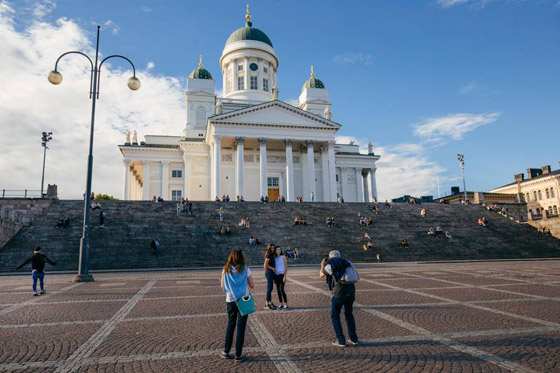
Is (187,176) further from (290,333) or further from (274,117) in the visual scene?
(290,333)

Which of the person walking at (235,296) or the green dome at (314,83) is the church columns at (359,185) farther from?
the person walking at (235,296)

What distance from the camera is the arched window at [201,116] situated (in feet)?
198

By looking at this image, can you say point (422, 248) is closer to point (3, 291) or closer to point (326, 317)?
point (326, 317)

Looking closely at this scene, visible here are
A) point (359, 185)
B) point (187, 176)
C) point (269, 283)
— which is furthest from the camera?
point (359, 185)

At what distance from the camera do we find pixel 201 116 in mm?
60625

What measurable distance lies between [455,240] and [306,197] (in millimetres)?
23566

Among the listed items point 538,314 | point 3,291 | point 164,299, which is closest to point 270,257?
point 164,299

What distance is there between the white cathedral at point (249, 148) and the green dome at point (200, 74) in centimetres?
16

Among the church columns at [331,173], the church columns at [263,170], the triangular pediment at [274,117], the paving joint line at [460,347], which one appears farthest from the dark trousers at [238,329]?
the church columns at [331,173]

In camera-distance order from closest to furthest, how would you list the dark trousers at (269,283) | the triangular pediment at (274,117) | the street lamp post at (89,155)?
the dark trousers at (269,283)
the street lamp post at (89,155)
the triangular pediment at (274,117)

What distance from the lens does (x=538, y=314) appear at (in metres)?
8.22

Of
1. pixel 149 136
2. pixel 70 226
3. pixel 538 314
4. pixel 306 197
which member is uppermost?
pixel 149 136

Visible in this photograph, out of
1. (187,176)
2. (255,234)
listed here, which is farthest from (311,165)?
(255,234)

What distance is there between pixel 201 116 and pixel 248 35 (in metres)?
16.4
